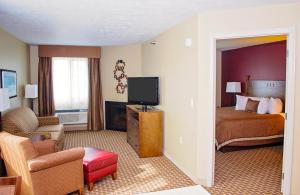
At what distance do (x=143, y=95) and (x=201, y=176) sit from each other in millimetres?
2162

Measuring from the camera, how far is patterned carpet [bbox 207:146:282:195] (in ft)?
10.8

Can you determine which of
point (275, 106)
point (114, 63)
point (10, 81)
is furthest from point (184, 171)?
point (114, 63)

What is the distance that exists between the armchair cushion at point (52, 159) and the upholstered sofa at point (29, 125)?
1.16m

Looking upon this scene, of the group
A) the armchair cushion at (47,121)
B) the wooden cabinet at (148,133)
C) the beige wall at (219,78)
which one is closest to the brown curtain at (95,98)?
the armchair cushion at (47,121)

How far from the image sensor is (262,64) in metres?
6.21

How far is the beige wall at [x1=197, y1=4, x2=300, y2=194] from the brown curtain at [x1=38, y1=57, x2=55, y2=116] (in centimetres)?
452

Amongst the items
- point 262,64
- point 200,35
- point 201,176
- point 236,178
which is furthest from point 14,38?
point 262,64

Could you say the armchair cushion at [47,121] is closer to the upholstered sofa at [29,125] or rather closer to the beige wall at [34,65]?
the upholstered sofa at [29,125]

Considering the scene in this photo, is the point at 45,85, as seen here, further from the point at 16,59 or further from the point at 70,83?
the point at 16,59

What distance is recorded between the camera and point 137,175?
380 cm

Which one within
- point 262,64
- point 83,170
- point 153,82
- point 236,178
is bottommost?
point 236,178

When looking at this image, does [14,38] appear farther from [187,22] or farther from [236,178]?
[236,178]

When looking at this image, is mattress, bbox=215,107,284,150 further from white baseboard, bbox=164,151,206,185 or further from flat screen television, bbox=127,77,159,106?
flat screen television, bbox=127,77,159,106

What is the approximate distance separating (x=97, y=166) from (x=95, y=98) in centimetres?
362
